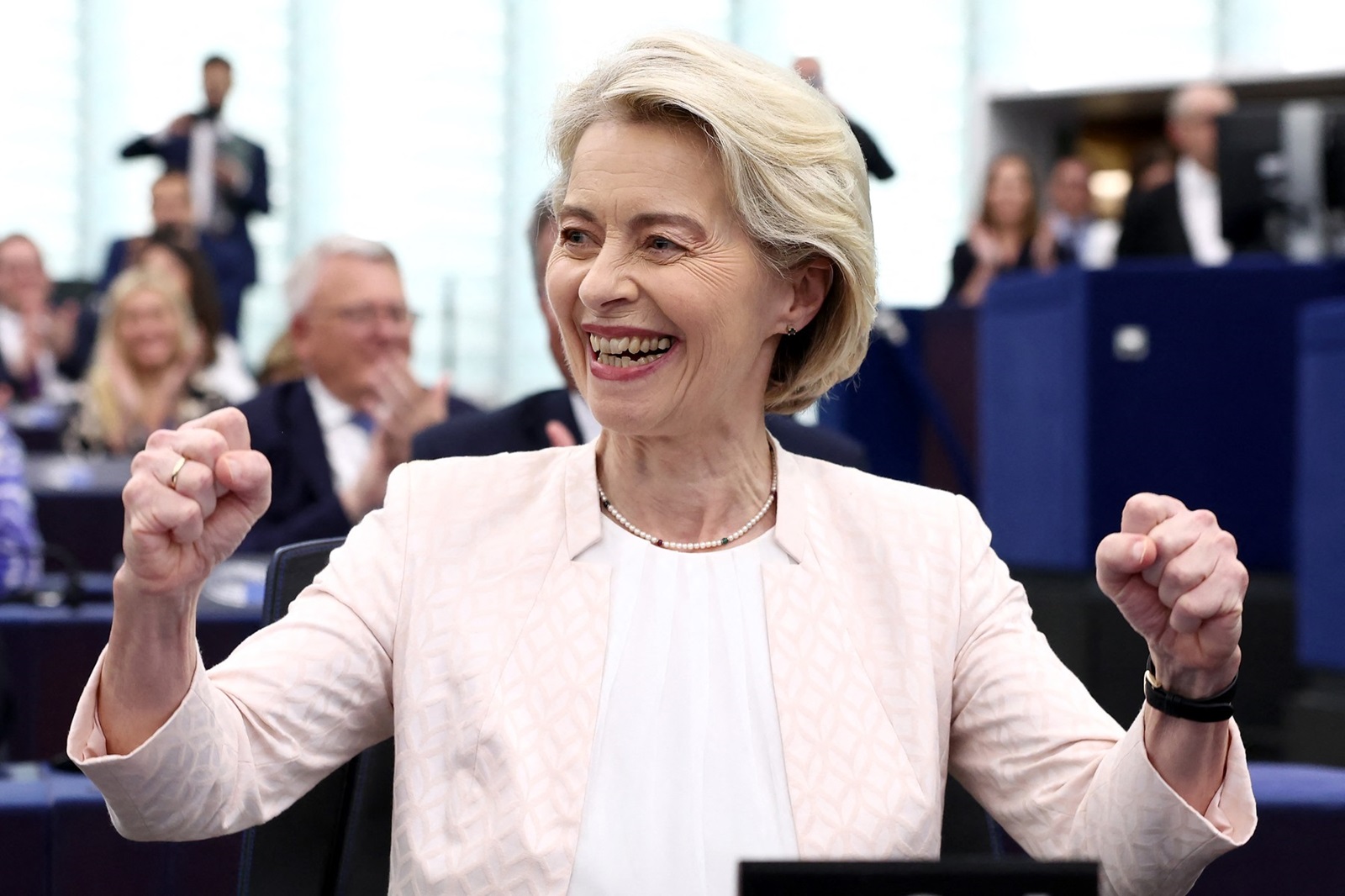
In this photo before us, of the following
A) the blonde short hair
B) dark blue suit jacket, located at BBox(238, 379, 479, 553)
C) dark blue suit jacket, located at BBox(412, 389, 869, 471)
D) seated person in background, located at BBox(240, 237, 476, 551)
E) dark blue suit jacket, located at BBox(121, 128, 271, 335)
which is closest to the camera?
the blonde short hair

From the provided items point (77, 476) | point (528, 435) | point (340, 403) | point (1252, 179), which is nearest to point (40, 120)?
point (77, 476)

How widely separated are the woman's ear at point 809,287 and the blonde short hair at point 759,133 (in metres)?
0.01

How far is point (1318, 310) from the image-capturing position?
3.54 meters

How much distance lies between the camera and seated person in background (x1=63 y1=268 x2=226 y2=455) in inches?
219

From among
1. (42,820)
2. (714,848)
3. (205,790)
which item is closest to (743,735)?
(714,848)

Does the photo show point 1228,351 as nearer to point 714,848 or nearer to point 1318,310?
point 1318,310

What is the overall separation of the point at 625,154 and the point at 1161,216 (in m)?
5.07

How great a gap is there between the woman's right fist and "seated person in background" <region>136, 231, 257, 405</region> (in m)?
4.70

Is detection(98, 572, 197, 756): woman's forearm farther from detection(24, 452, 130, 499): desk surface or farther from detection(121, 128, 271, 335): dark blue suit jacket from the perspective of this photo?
detection(121, 128, 271, 335): dark blue suit jacket

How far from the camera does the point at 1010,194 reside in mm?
6949

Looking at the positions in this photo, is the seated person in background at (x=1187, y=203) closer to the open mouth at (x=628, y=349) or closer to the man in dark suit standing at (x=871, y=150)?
the man in dark suit standing at (x=871, y=150)

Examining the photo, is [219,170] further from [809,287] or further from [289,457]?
[809,287]

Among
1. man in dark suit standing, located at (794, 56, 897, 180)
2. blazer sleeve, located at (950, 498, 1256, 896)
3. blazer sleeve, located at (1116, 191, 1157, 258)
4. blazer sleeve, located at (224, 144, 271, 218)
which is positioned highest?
blazer sleeve, located at (224, 144, 271, 218)

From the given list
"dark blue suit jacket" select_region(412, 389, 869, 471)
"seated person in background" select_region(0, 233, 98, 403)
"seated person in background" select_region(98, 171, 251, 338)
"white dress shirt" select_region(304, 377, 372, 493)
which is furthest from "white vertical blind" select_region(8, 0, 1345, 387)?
"dark blue suit jacket" select_region(412, 389, 869, 471)
